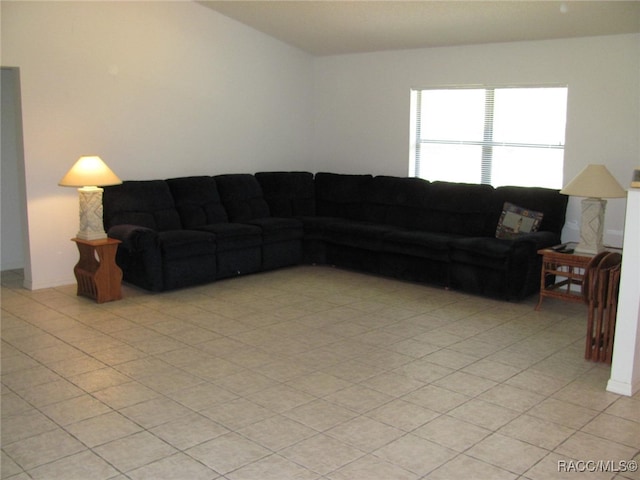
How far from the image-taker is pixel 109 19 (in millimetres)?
6020

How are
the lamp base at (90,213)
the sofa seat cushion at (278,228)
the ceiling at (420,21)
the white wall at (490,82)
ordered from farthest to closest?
1. the sofa seat cushion at (278,228)
2. the white wall at (490,82)
3. the lamp base at (90,213)
4. the ceiling at (420,21)

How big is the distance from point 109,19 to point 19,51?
95cm

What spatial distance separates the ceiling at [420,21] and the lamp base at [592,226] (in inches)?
60.4

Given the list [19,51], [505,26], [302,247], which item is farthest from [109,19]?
[505,26]

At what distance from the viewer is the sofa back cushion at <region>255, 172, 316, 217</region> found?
285 inches

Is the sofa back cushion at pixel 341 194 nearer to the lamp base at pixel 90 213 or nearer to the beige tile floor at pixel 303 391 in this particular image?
the beige tile floor at pixel 303 391

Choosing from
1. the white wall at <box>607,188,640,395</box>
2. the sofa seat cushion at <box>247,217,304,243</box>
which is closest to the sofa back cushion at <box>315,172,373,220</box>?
the sofa seat cushion at <box>247,217,304,243</box>

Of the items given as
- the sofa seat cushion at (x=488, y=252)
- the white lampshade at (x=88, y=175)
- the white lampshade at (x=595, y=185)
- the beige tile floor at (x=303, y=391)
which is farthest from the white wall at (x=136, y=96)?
the white lampshade at (x=595, y=185)

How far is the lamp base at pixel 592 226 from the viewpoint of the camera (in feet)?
16.8

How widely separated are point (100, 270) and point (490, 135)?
411cm

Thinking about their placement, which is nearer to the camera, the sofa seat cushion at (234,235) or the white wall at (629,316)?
the white wall at (629,316)

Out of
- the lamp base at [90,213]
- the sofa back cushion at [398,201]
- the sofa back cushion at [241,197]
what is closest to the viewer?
the lamp base at [90,213]

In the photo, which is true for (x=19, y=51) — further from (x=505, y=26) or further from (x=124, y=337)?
(x=505, y=26)

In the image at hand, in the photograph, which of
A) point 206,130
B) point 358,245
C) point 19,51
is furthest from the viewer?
point 206,130
